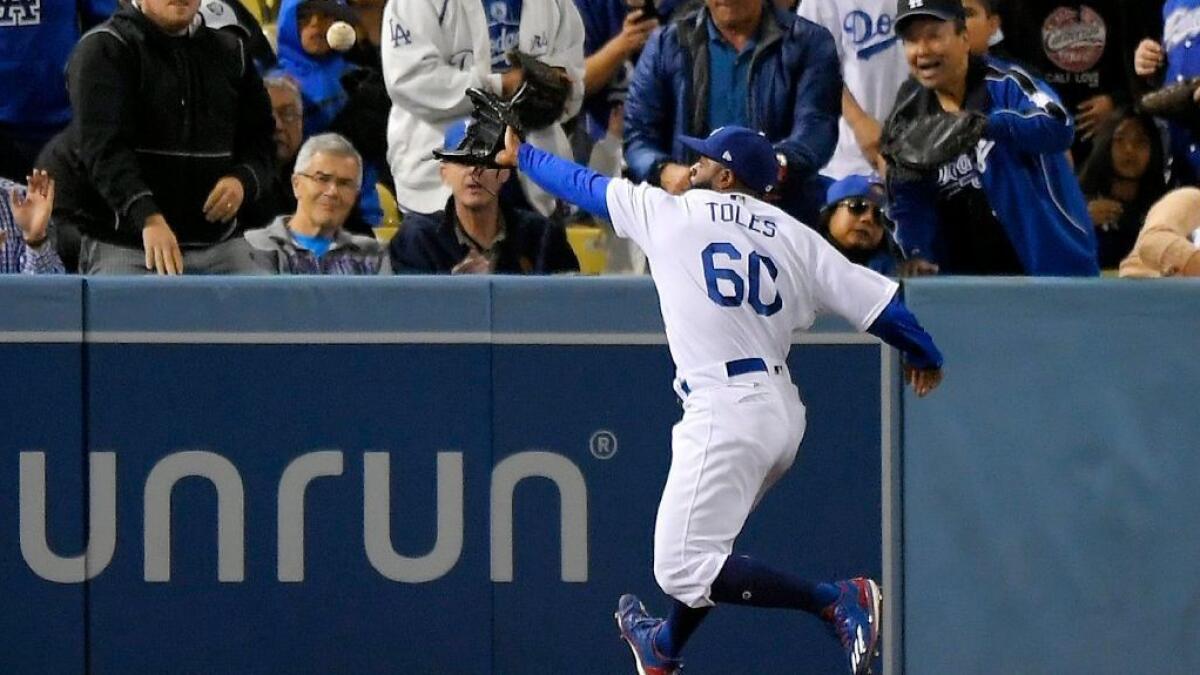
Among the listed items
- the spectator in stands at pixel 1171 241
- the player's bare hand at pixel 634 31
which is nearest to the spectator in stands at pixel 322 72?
the player's bare hand at pixel 634 31

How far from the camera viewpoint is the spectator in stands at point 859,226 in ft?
26.5

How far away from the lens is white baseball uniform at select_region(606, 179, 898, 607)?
6.31 m

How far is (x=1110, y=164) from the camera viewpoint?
9055mm

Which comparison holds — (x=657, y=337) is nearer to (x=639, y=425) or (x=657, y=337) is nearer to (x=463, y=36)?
(x=639, y=425)

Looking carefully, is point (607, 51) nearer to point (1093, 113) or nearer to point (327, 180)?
point (327, 180)

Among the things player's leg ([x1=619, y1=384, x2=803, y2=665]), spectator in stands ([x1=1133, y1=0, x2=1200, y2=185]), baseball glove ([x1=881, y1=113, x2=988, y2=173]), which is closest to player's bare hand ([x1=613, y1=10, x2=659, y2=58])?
baseball glove ([x1=881, y1=113, x2=988, y2=173])

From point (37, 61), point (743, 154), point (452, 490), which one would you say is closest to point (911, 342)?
point (743, 154)

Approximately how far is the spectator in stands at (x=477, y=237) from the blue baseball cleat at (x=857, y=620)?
2084mm

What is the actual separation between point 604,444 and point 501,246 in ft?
3.75

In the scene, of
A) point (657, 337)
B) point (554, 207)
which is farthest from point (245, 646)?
point (554, 207)

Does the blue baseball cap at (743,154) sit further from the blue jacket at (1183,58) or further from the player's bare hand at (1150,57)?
the player's bare hand at (1150,57)

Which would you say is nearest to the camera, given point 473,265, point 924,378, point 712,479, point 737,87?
point 712,479

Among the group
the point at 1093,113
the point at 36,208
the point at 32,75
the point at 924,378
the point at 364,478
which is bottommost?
the point at 364,478

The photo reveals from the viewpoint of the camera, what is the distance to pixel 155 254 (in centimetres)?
747
